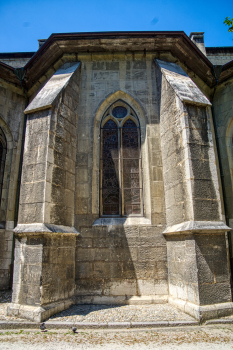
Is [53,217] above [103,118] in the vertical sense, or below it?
below

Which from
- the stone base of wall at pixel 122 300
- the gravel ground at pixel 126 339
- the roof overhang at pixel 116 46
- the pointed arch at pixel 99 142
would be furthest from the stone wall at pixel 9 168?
the gravel ground at pixel 126 339

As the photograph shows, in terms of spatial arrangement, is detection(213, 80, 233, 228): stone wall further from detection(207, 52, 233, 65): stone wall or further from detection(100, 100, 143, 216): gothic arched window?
detection(207, 52, 233, 65): stone wall

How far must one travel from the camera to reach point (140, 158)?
250 inches

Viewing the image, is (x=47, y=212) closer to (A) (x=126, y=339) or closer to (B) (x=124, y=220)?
(B) (x=124, y=220)

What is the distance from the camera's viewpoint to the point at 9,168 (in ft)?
24.2

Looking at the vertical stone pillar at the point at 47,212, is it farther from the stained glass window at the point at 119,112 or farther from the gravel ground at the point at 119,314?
the stained glass window at the point at 119,112

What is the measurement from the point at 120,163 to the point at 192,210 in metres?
2.30

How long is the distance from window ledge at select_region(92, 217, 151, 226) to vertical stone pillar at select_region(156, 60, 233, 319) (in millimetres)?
579

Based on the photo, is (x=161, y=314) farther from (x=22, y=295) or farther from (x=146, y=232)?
(x=22, y=295)

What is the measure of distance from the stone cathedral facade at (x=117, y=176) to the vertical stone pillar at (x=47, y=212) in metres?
0.03

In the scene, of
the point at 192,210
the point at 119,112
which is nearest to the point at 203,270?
the point at 192,210

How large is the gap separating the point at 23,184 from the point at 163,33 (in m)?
5.18

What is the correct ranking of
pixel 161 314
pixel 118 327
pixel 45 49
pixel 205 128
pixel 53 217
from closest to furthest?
pixel 118 327 < pixel 161 314 < pixel 53 217 < pixel 205 128 < pixel 45 49

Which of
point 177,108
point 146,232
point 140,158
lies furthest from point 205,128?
point 146,232
